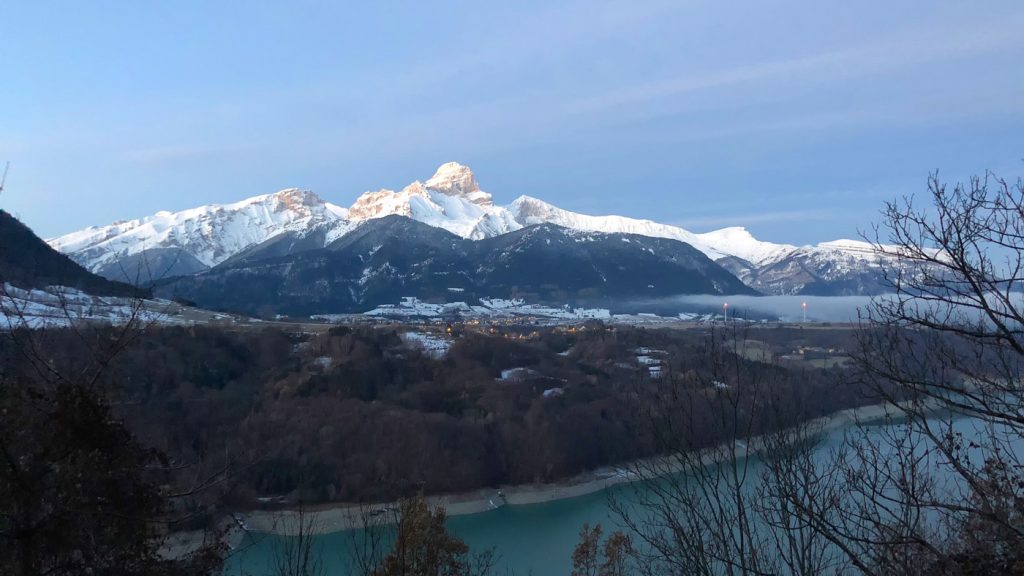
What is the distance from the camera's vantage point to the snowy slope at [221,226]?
105 metres

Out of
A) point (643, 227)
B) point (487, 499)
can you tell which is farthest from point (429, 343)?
point (643, 227)

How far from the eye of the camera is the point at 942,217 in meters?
2.88

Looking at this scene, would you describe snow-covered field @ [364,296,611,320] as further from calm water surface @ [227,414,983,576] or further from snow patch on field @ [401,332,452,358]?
calm water surface @ [227,414,983,576]

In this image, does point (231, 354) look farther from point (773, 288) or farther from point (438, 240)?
point (773, 288)

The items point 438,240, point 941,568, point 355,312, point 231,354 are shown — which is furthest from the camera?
point 438,240

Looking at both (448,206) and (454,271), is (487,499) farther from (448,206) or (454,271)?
(448,206)

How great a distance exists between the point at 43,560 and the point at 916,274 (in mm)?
3620

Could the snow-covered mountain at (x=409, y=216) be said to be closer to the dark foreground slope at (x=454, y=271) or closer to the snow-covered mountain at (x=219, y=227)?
the snow-covered mountain at (x=219, y=227)

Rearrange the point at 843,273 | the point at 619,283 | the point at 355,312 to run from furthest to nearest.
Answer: the point at 843,273, the point at 619,283, the point at 355,312

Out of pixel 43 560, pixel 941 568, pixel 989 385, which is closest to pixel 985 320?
pixel 989 385

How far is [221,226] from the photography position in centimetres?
11738

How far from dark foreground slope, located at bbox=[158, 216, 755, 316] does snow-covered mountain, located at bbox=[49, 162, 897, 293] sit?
11.4 meters

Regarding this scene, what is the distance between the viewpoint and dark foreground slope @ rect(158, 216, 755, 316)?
215ft

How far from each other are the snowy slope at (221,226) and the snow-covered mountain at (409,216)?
0.14 meters
